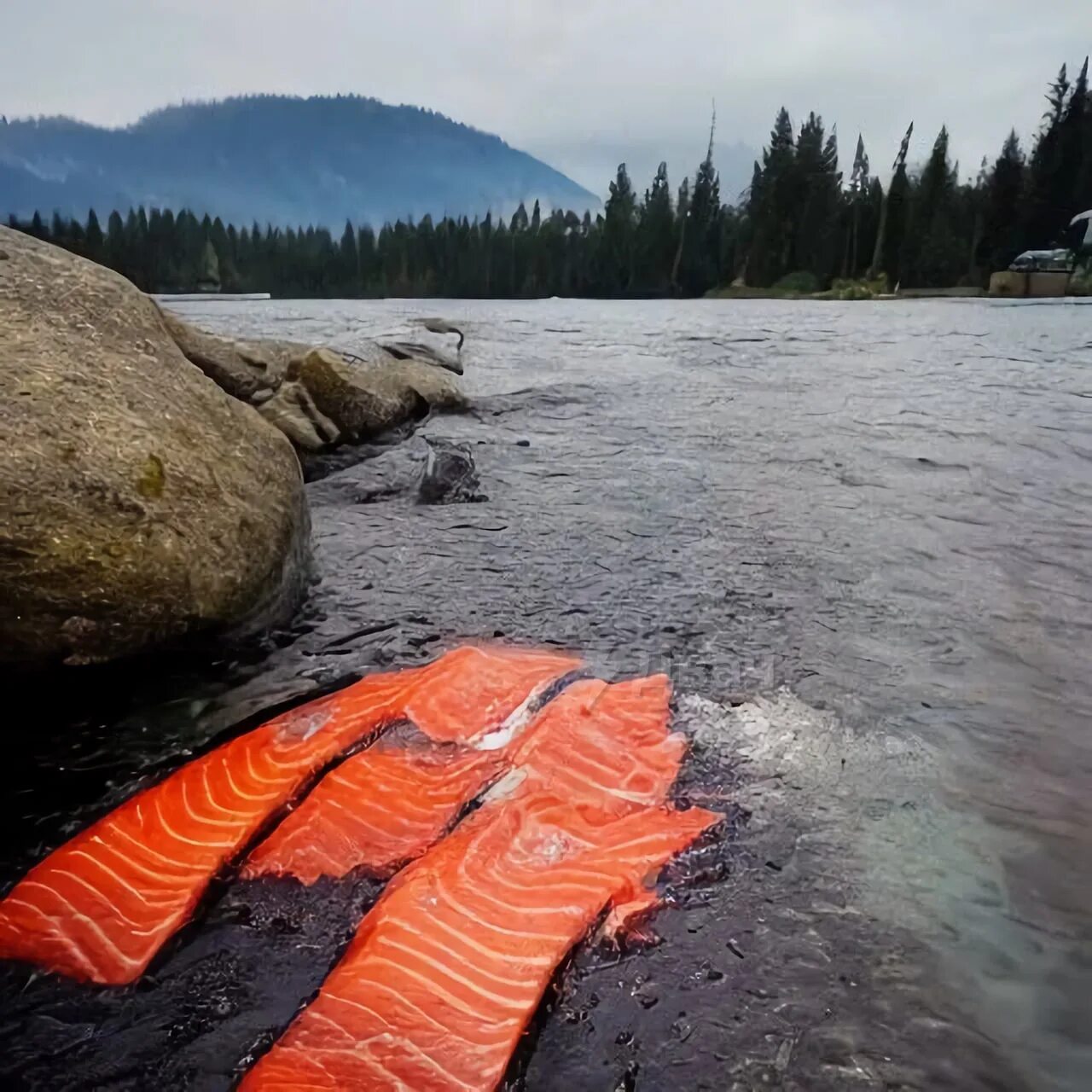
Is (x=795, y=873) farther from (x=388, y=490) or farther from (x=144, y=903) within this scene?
(x=388, y=490)

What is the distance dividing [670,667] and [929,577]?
2.51 metres

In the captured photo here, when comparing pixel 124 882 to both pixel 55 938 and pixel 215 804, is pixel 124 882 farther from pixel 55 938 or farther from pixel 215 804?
pixel 215 804

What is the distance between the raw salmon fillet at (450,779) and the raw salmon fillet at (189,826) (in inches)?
5.1

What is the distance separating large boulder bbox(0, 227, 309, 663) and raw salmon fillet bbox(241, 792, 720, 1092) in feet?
6.49

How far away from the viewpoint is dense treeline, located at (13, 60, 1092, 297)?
62.9 metres

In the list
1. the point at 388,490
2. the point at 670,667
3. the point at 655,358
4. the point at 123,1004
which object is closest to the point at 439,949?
the point at 123,1004

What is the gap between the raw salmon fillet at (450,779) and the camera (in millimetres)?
2992

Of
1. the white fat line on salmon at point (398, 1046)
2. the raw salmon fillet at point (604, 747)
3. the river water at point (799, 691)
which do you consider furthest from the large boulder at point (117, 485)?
the white fat line on salmon at point (398, 1046)

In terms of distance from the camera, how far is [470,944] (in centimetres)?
255

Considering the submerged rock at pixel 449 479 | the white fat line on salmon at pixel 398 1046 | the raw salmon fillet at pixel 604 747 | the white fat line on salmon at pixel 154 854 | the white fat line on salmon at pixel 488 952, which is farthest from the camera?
the submerged rock at pixel 449 479

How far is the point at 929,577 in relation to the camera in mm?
5973

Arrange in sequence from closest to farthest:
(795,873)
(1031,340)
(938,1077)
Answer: (938,1077) → (795,873) → (1031,340)

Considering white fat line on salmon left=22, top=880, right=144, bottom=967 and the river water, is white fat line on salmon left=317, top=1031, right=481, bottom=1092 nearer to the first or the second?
the river water

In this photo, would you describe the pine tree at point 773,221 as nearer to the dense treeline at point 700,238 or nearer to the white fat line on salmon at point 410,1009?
the dense treeline at point 700,238
